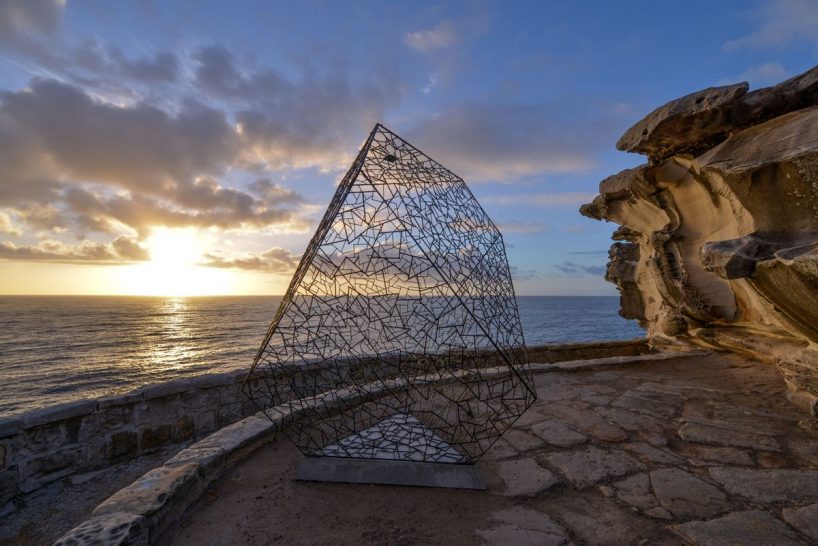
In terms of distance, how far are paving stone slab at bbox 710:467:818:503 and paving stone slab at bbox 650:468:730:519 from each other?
0.60 feet

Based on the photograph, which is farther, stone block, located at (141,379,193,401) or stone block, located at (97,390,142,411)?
stone block, located at (141,379,193,401)

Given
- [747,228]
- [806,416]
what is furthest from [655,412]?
[747,228]

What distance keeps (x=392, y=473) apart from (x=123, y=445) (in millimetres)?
4367

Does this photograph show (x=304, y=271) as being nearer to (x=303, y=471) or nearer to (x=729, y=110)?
(x=303, y=471)

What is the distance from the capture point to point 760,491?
266 cm

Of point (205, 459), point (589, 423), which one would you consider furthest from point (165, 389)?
point (589, 423)

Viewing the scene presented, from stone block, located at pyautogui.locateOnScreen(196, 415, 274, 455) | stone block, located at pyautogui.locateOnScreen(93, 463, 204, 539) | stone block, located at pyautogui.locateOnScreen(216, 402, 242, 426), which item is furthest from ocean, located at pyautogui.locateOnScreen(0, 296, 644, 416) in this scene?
stone block, located at pyautogui.locateOnScreen(93, 463, 204, 539)

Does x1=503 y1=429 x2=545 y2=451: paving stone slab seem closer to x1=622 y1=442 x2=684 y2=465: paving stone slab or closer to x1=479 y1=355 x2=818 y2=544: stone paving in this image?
x1=479 y1=355 x2=818 y2=544: stone paving

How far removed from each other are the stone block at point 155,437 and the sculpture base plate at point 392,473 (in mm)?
3515

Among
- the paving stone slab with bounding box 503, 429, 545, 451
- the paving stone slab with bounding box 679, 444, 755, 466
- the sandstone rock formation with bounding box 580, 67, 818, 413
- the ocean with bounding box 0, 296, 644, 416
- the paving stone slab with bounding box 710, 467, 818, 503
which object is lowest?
the ocean with bounding box 0, 296, 644, 416

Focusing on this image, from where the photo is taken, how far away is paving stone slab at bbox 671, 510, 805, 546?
83.4 inches

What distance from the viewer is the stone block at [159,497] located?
7.27 ft

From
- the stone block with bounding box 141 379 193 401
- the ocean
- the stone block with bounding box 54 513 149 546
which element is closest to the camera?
the stone block with bounding box 54 513 149 546

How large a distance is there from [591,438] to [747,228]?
3375 mm
